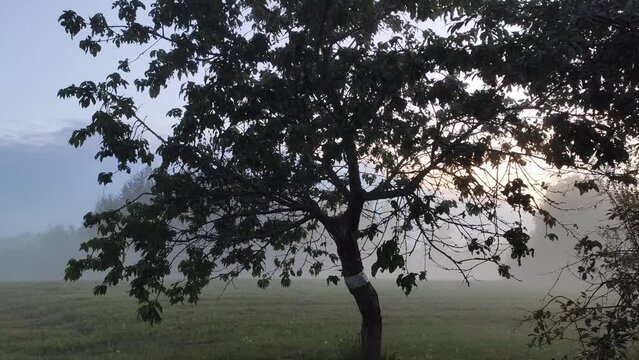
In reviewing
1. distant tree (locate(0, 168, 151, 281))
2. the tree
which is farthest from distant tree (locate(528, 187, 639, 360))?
distant tree (locate(0, 168, 151, 281))

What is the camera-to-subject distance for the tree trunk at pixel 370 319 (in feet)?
36.4

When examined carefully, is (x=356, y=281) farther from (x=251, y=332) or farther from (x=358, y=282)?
(x=251, y=332)

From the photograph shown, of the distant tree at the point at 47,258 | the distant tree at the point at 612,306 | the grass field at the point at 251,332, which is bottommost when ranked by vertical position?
the grass field at the point at 251,332

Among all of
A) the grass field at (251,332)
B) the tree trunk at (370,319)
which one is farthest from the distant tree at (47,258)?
the tree trunk at (370,319)

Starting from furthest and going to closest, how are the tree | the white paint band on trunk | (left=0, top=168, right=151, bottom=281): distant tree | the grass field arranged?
(left=0, top=168, right=151, bottom=281): distant tree, the grass field, the white paint band on trunk, the tree

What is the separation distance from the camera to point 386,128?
938cm

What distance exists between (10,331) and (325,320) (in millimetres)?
13589

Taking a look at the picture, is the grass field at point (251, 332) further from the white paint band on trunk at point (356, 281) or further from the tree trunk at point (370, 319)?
the white paint band on trunk at point (356, 281)

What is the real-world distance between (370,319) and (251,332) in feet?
31.5

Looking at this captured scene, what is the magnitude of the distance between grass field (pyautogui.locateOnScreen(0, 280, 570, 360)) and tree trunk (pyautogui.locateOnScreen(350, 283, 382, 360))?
4.22 ft

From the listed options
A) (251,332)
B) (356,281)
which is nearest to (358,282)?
(356,281)

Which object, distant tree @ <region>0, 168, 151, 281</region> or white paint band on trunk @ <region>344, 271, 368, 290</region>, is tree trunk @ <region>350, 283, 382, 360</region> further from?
distant tree @ <region>0, 168, 151, 281</region>

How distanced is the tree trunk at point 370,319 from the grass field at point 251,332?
129cm

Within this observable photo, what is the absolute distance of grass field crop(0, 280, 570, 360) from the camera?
15.6 metres
